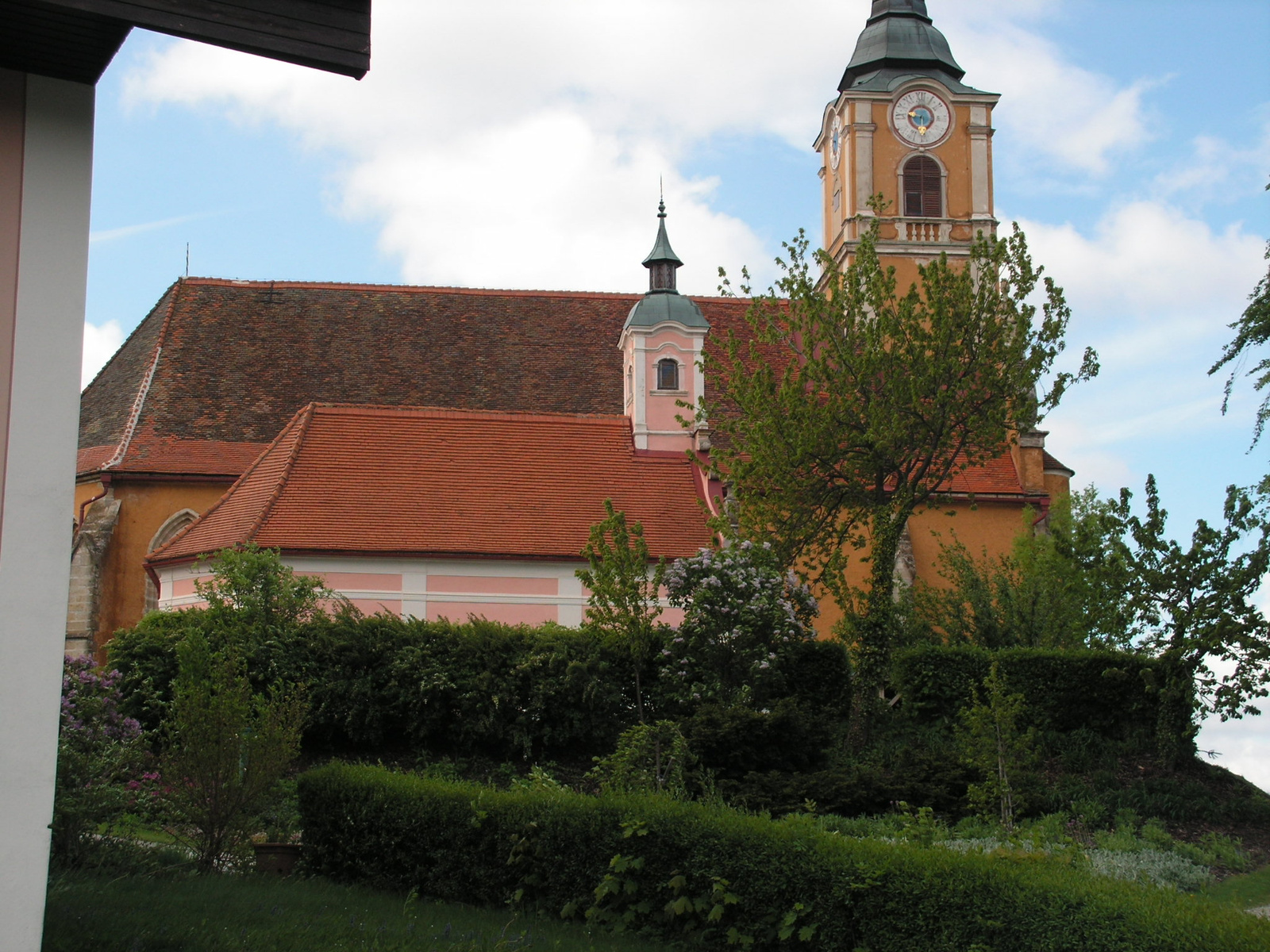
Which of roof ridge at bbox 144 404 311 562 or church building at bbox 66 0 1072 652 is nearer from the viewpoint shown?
church building at bbox 66 0 1072 652

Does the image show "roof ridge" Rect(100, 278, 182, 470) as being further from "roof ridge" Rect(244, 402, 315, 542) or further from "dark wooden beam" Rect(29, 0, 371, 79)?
"dark wooden beam" Rect(29, 0, 371, 79)

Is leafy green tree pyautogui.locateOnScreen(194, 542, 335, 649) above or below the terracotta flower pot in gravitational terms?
above

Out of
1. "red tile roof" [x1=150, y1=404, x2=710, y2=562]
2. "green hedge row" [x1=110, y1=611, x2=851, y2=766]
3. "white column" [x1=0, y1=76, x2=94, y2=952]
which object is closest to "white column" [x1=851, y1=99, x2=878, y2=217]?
"red tile roof" [x1=150, y1=404, x2=710, y2=562]

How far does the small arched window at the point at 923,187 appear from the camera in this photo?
1506 inches

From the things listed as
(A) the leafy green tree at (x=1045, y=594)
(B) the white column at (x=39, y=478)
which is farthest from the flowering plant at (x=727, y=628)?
(B) the white column at (x=39, y=478)

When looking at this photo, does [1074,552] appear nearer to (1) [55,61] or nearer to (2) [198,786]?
(2) [198,786]

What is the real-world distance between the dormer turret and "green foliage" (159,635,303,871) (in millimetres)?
19152

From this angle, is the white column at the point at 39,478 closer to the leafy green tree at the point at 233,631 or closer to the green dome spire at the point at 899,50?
the leafy green tree at the point at 233,631

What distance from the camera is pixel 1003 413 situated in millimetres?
22156

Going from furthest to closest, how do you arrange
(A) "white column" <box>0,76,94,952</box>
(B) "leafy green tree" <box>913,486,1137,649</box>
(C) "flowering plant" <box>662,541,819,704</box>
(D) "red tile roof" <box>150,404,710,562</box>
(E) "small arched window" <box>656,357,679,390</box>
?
(E) "small arched window" <box>656,357,679,390</box> < (D) "red tile roof" <box>150,404,710,562</box> < (C) "flowering plant" <box>662,541,819,704</box> < (B) "leafy green tree" <box>913,486,1137,649</box> < (A) "white column" <box>0,76,94,952</box>

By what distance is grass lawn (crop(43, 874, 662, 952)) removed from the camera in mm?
8539

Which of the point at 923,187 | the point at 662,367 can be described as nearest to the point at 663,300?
the point at 662,367

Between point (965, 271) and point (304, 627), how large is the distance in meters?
12.0

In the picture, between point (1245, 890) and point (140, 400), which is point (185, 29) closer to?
point (1245, 890)
